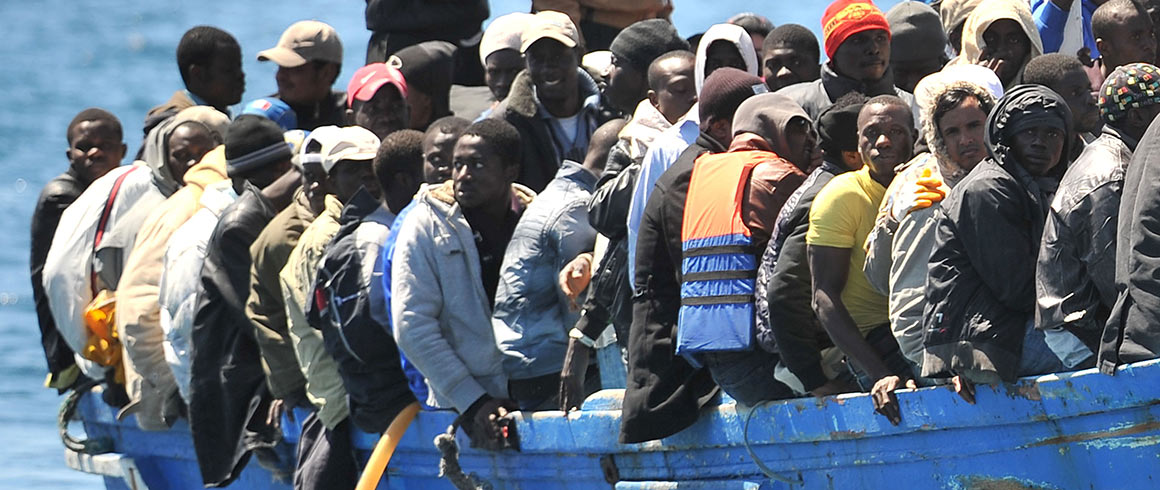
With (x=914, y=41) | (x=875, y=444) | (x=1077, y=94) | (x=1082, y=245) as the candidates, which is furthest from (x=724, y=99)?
(x=1082, y=245)

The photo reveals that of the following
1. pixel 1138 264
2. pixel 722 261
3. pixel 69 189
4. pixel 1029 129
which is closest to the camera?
pixel 1138 264

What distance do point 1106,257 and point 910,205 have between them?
22.8 inches

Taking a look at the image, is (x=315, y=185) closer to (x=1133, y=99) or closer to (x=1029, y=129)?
(x=1029, y=129)

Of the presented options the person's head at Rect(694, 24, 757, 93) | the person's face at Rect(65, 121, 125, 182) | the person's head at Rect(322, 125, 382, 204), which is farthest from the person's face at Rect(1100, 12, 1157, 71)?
the person's face at Rect(65, 121, 125, 182)

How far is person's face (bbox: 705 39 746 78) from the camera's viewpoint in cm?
788

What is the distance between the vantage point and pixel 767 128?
6699mm

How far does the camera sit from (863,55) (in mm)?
7527

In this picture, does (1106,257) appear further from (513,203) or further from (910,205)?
(513,203)

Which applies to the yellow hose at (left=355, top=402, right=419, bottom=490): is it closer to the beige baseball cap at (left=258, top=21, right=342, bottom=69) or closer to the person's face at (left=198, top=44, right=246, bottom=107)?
the beige baseball cap at (left=258, top=21, right=342, bottom=69)

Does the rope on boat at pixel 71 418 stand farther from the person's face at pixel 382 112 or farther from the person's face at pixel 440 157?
the person's face at pixel 440 157

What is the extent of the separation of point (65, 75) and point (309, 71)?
31369mm

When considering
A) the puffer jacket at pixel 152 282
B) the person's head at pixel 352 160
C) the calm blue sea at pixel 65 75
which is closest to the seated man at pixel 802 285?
the person's head at pixel 352 160

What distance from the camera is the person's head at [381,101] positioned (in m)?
9.20

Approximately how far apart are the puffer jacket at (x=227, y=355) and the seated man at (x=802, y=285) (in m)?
3.09
